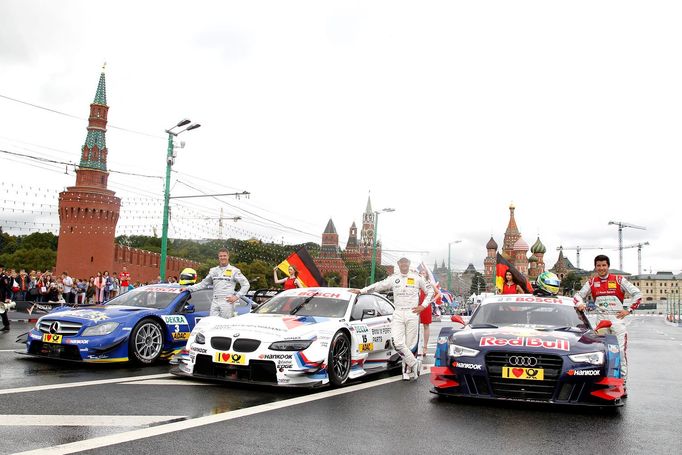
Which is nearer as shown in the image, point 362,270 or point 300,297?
point 300,297

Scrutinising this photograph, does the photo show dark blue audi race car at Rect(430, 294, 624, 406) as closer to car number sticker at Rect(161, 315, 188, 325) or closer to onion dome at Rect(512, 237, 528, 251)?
car number sticker at Rect(161, 315, 188, 325)

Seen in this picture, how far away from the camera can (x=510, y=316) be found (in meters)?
8.16

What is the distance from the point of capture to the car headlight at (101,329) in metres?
9.12

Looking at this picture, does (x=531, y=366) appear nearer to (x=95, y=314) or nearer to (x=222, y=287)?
(x=222, y=287)

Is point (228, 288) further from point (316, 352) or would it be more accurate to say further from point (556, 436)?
point (556, 436)

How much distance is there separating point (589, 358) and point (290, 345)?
3.33 meters

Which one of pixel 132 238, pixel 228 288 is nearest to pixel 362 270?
pixel 132 238

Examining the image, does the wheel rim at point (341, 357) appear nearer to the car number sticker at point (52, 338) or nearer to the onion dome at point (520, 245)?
the car number sticker at point (52, 338)

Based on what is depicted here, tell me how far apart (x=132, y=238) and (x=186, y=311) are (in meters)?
112

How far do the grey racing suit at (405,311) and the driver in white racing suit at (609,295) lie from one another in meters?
2.17

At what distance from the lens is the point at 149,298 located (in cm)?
1047

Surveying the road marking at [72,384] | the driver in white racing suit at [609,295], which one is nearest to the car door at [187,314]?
the road marking at [72,384]

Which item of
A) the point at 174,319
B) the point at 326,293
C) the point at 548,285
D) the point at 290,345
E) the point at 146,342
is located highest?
the point at 548,285

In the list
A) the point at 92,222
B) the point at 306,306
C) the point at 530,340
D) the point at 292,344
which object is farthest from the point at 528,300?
the point at 92,222
